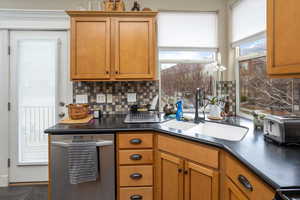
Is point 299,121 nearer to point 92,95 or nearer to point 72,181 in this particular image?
point 72,181

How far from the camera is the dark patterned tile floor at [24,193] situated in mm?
2300

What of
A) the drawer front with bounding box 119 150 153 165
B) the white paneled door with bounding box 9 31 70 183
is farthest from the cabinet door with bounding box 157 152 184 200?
the white paneled door with bounding box 9 31 70 183

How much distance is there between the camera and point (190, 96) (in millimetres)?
2650

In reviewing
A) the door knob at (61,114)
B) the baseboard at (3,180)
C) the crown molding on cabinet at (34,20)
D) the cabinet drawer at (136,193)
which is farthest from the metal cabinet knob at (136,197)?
the crown molding on cabinet at (34,20)

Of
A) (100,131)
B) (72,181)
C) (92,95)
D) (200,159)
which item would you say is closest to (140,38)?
(92,95)

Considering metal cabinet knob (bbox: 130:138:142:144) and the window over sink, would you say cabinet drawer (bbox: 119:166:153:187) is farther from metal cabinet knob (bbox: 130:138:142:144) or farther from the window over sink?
the window over sink

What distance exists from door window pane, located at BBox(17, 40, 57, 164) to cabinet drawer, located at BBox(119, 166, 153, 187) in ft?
4.55

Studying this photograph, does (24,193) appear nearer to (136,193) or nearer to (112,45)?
(136,193)

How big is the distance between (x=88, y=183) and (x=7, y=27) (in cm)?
227

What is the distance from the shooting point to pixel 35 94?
2.59m

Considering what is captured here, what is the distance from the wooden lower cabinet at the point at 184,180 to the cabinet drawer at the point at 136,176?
0.10 metres

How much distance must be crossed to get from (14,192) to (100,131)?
5.38ft

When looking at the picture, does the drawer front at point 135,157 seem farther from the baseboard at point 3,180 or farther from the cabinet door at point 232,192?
the baseboard at point 3,180

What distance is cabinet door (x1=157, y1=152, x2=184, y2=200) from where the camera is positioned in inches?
63.2
